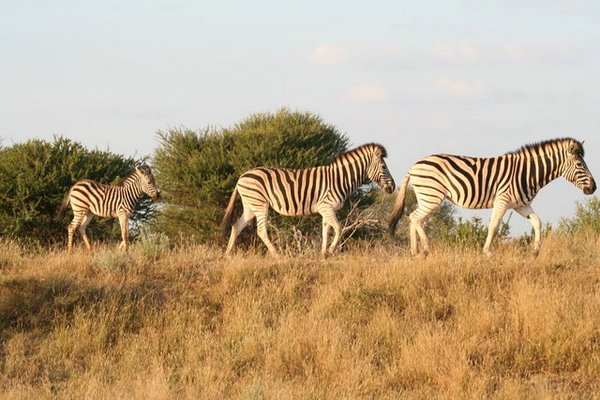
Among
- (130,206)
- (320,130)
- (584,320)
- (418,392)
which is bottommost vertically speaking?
(418,392)

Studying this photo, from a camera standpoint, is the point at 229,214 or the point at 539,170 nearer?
the point at 539,170

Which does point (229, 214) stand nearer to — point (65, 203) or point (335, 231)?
point (335, 231)

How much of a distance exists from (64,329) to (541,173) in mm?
7414

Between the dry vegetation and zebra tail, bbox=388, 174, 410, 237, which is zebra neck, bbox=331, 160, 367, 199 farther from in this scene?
the dry vegetation

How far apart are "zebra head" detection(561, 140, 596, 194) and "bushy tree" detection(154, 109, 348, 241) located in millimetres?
7748

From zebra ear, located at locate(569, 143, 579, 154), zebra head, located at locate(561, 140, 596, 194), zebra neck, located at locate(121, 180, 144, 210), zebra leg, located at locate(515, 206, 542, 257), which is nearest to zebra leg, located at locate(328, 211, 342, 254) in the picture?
zebra leg, located at locate(515, 206, 542, 257)

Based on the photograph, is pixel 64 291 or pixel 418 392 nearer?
pixel 418 392

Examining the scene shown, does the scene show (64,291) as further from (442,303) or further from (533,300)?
(533,300)

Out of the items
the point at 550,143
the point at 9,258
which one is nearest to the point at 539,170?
the point at 550,143

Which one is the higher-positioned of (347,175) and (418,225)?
(347,175)

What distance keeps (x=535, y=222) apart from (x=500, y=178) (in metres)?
0.84

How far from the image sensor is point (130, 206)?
1848 cm

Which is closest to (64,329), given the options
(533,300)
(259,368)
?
(259,368)

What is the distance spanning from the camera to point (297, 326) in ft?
42.3
